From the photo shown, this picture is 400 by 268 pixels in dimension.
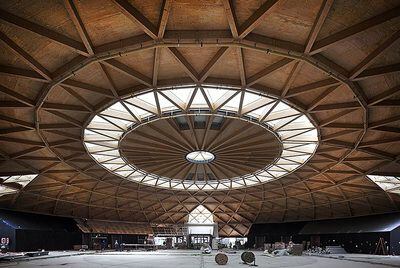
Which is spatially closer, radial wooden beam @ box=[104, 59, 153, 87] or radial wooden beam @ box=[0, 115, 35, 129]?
radial wooden beam @ box=[104, 59, 153, 87]

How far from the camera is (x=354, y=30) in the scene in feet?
63.6

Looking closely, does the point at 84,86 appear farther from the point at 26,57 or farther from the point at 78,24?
the point at 78,24

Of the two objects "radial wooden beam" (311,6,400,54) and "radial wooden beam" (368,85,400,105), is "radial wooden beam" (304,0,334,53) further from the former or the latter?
"radial wooden beam" (368,85,400,105)

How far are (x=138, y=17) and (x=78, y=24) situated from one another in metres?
3.12

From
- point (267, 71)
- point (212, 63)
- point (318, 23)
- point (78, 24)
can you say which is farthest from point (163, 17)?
point (267, 71)

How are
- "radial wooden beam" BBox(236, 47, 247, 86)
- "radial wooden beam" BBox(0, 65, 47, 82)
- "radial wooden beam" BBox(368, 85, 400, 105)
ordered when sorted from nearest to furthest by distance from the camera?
"radial wooden beam" BBox(236, 47, 247, 86) < "radial wooden beam" BBox(0, 65, 47, 82) < "radial wooden beam" BBox(368, 85, 400, 105)

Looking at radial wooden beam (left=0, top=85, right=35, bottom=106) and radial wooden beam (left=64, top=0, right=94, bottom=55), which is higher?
radial wooden beam (left=64, top=0, right=94, bottom=55)

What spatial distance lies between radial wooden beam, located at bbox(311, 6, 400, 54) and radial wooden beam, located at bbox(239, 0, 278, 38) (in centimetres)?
→ 447

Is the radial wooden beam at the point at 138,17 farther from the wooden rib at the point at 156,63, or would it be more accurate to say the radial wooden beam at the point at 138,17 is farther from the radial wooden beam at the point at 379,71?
the radial wooden beam at the point at 379,71

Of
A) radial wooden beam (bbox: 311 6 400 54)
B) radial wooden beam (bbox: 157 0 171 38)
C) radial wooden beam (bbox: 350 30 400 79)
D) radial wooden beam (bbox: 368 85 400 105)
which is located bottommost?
radial wooden beam (bbox: 368 85 400 105)

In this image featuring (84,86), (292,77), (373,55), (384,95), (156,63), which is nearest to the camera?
(373,55)

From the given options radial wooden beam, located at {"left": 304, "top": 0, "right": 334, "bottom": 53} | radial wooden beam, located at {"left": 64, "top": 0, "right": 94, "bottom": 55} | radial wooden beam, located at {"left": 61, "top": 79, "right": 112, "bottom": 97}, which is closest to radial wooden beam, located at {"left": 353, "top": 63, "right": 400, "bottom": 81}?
radial wooden beam, located at {"left": 304, "top": 0, "right": 334, "bottom": 53}

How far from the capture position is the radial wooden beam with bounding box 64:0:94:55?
17.3 metres

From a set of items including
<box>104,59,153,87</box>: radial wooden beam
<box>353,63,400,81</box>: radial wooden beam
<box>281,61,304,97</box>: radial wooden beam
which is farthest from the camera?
<box>281,61,304,97</box>: radial wooden beam
